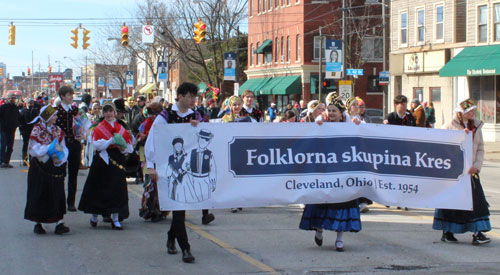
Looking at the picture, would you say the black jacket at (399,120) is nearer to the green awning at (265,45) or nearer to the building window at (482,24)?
the building window at (482,24)

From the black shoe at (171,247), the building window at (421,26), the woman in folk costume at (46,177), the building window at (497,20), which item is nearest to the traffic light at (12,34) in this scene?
the building window at (421,26)

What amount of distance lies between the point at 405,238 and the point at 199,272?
3215mm

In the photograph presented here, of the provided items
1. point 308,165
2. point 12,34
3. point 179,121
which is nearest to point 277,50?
point 12,34

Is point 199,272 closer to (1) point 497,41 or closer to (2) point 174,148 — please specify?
(2) point 174,148

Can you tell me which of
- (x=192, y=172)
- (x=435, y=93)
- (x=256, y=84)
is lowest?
(x=192, y=172)

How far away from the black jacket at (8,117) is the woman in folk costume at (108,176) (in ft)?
37.6

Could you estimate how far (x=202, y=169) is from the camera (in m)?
8.05

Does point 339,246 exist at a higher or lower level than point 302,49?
lower

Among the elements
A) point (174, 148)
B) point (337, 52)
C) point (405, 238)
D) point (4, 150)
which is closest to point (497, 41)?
point (337, 52)

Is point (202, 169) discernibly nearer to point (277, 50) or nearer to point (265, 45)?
point (277, 50)

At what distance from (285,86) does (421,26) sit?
15245 millimetres

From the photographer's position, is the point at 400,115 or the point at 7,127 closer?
the point at 400,115

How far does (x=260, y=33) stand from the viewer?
58.8 m

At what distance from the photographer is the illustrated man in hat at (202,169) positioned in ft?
26.2
